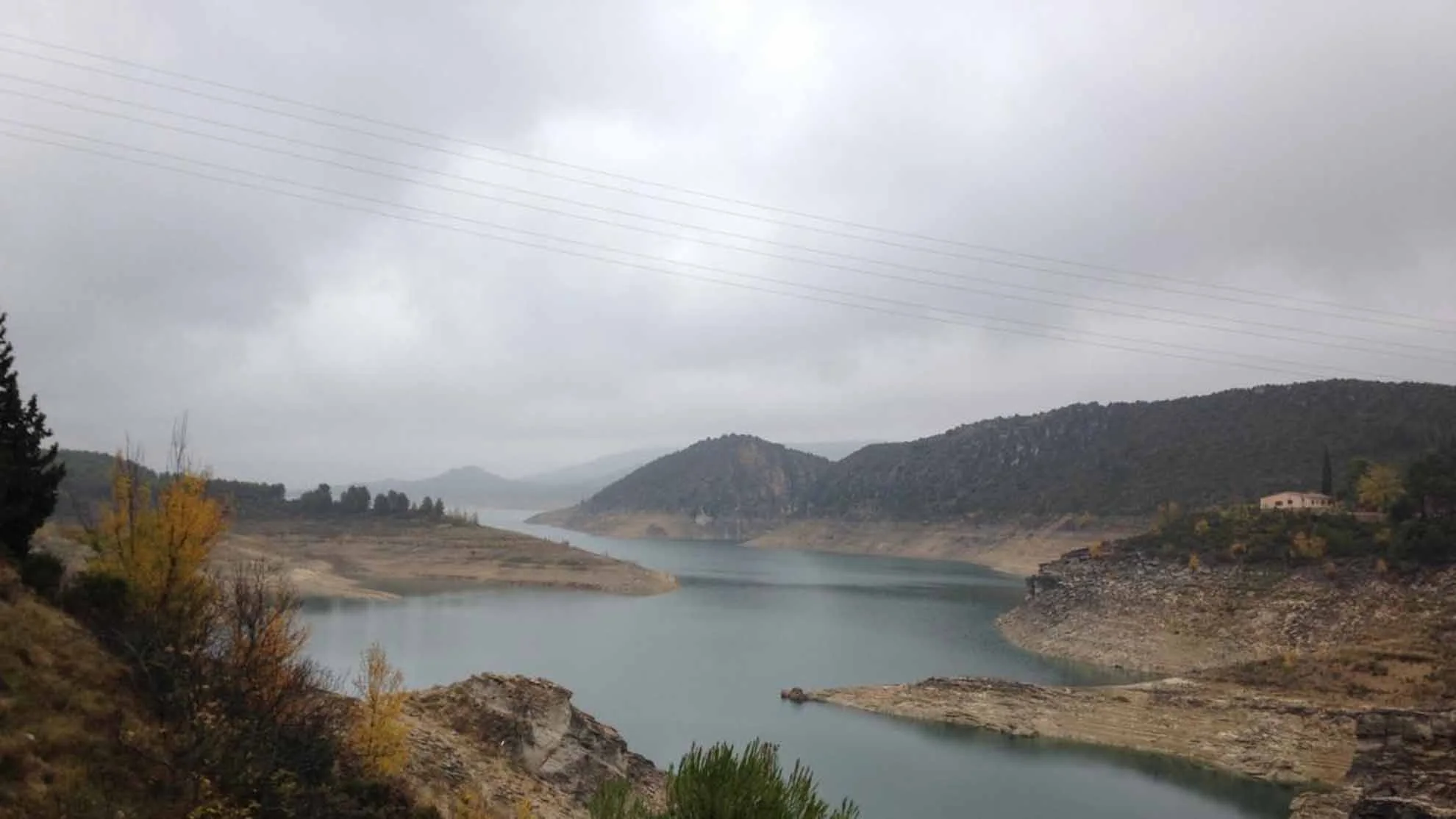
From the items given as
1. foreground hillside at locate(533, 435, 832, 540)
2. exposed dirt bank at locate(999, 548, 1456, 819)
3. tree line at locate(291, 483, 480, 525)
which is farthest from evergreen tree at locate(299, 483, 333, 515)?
foreground hillside at locate(533, 435, 832, 540)

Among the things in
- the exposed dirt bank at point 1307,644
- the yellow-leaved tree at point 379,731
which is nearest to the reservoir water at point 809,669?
the exposed dirt bank at point 1307,644

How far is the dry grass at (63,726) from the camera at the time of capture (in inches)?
345

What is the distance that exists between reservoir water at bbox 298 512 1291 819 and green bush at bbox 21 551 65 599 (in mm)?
11900

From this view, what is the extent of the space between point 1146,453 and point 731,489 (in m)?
90.7

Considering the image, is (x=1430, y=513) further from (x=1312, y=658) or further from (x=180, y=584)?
(x=180, y=584)

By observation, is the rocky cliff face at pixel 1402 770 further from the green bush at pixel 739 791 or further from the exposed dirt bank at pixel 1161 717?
the green bush at pixel 739 791

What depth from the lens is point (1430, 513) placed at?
43750mm

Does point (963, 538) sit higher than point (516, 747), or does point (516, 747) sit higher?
point (963, 538)

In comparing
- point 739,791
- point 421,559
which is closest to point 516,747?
point 739,791

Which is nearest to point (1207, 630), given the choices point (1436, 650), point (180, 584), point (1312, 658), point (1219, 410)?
point (1312, 658)

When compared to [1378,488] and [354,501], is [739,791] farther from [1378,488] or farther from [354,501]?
[354,501]

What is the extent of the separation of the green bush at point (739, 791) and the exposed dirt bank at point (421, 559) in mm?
65507

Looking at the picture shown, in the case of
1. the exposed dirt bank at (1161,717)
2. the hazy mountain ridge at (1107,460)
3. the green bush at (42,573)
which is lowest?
the exposed dirt bank at (1161,717)

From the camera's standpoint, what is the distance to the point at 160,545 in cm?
1391
